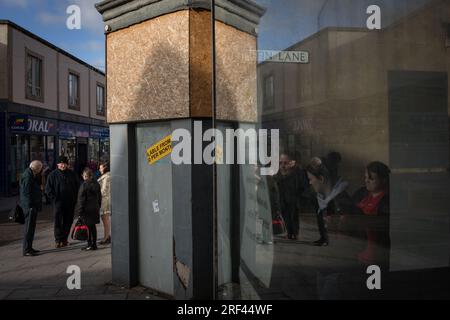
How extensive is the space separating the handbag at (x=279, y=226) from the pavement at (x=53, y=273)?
1851mm

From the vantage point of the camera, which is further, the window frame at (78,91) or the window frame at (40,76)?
the window frame at (78,91)

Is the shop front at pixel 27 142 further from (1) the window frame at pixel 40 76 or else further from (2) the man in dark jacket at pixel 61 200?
(2) the man in dark jacket at pixel 61 200

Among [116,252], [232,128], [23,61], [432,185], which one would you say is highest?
[23,61]

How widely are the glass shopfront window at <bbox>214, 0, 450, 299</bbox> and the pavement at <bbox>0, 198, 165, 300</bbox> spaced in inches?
84.5

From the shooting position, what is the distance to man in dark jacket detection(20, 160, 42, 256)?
239 inches

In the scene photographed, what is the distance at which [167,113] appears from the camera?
381 centimetres

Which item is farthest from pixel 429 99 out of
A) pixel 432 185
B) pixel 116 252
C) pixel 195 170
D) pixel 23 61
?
pixel 23 61

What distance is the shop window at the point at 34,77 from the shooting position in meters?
15.7

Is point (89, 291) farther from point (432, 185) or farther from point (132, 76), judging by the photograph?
point (432, 185)

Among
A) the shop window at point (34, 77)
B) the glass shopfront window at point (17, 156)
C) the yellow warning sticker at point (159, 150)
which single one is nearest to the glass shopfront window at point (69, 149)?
the shop window at point (34, 77)

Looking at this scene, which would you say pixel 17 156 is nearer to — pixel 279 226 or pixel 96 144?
pixel 96 144

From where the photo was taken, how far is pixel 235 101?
357cm

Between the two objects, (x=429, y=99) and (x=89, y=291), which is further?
(x=89, y=291)
